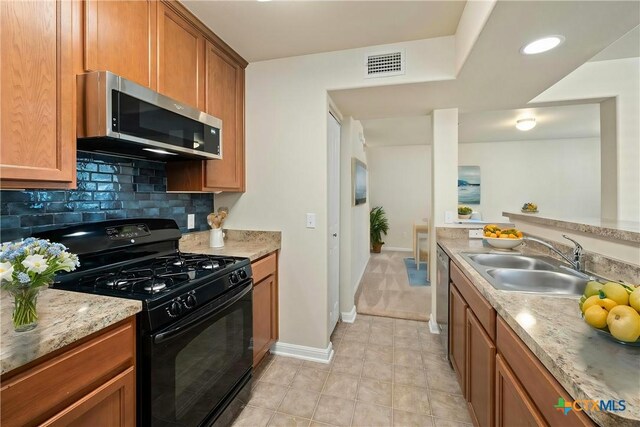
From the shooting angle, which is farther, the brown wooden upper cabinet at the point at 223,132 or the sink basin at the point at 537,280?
the brown wooden upper cabinet at the point at 223,132

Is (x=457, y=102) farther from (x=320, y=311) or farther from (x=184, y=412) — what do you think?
(x=184, y=412)

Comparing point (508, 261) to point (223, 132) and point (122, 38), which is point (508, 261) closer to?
point (223, 132)

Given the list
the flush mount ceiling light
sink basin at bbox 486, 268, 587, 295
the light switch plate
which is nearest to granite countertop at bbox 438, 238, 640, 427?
sink basin at bbox 486, 268, 587, 295

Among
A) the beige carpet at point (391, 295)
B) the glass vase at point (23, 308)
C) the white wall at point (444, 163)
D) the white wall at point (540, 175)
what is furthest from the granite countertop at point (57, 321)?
the white wall at point (540, 175)

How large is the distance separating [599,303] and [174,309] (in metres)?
1.47

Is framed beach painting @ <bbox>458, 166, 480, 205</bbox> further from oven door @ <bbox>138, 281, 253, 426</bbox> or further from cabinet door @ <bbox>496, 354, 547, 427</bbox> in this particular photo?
oven door @ <bbox>138, 281, 253, 426</bbox>

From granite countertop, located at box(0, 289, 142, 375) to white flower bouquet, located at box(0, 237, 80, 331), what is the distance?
51 mm

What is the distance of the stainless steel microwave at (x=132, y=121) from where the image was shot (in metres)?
1.14

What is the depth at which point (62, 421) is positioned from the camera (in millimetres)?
806

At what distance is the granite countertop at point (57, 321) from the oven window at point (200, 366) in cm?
23

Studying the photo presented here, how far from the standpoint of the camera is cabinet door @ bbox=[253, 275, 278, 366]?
6.40 feet

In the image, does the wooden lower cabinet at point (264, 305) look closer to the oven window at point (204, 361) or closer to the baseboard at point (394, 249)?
the oven window at point (204, 361)

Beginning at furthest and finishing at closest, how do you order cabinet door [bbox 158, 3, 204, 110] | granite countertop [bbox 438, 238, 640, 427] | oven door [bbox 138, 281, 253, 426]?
1. cabinet door [bbox 158, 3, 204, 110]
2. oven door [bbox 138, 281, 253, 426]
3. granite countertop [bbox 438, 238, 640, 427]

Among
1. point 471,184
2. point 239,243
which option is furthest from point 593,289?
point 471,184
